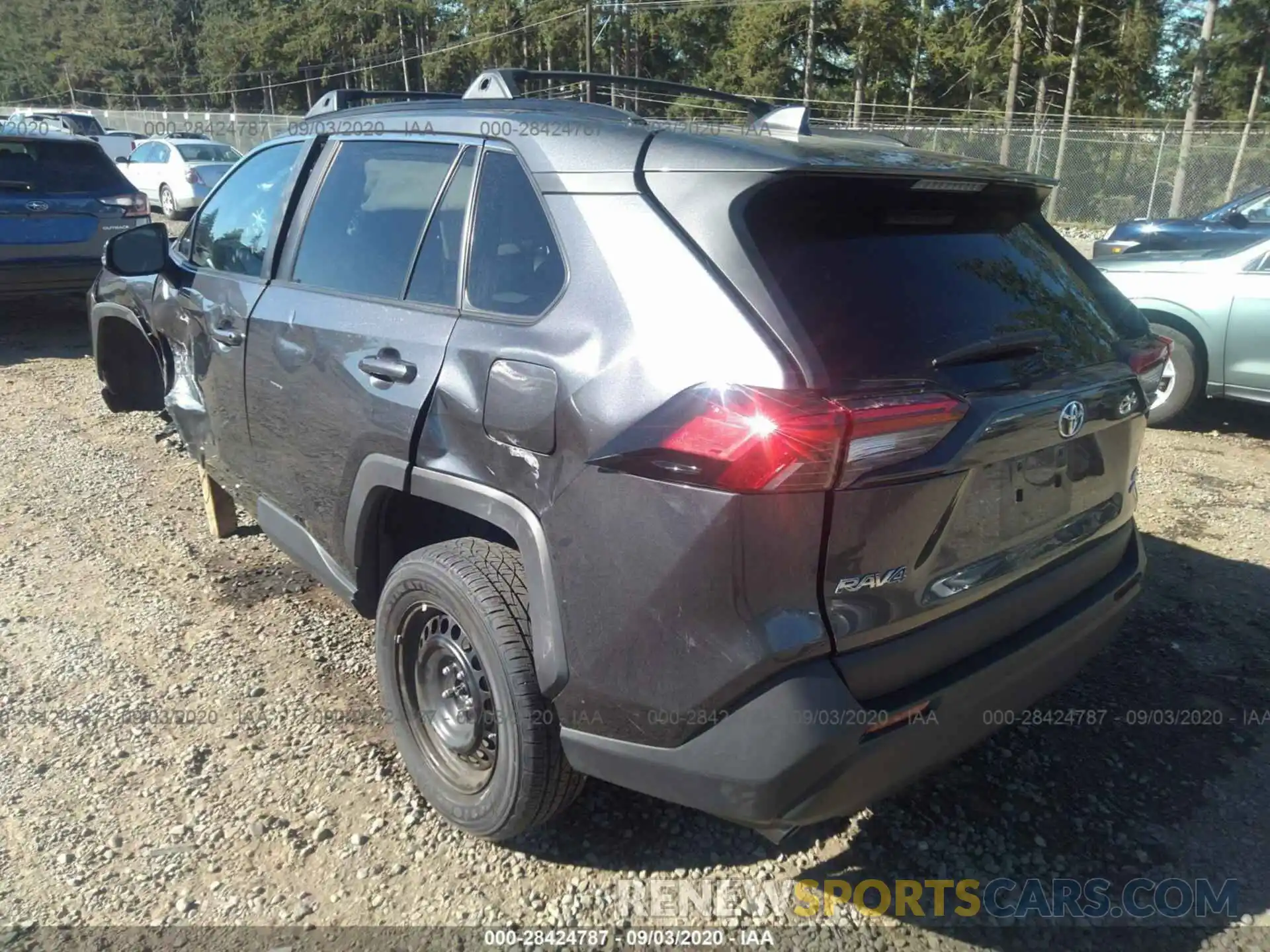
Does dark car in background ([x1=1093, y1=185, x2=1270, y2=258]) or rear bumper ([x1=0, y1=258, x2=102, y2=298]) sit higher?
dark car in background ([x1=1093, y1=185, x2=1270, y2=258])

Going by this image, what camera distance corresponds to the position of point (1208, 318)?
6.03 m

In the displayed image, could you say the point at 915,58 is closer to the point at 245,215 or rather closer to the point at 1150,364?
the point at 245,215

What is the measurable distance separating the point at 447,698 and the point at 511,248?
49.5 inches

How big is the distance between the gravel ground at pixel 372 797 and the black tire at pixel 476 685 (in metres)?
0.17

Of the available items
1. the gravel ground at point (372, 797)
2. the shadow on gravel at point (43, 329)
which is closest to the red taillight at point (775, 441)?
the gravel ground at point (372, 797)

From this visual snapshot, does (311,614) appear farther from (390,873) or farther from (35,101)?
(35,101)

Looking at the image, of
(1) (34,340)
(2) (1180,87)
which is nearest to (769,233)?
(1) (34,340)

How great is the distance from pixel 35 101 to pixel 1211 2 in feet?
301

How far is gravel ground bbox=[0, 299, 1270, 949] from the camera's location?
92.7 inches

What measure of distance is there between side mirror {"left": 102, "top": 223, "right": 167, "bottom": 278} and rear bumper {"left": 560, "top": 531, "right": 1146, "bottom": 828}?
306 cm

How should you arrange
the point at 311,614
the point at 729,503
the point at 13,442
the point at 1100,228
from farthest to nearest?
the point at 1100,228 → the point at 13,442 → the point at 311,614 → the point at 729,503

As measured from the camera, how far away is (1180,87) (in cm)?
3703

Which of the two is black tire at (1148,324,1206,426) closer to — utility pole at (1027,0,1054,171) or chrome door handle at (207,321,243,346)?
chrome door handle at (207,321,243,346)

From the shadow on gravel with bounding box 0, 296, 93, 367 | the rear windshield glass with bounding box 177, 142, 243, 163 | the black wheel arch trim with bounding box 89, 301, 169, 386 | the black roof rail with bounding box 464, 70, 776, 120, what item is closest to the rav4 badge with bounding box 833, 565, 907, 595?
the black roof rail with bounding box 464, 70, 776, 120
